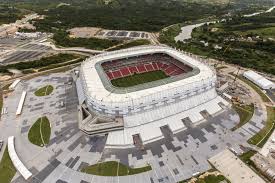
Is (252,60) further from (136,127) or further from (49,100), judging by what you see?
(49,100)

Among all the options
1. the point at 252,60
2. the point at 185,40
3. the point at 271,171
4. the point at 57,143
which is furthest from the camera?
the point at 185,40

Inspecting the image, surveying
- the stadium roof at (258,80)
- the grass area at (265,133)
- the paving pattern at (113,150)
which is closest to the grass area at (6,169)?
the paving pattern at (113,150)

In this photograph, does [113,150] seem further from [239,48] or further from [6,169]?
[239,48]

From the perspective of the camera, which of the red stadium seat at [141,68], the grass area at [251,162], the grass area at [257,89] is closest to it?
the grass area at [251,162]

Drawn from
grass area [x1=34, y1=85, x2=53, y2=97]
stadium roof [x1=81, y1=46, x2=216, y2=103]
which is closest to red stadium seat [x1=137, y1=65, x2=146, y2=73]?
stadium roof [x1=81, y1=46, x2=216, y2=103]

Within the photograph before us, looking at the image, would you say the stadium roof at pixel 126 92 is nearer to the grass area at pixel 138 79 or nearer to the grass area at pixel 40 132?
the grass area at pixel 138 79

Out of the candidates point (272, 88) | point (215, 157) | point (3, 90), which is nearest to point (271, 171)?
point (215, 157)

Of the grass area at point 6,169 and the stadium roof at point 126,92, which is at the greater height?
the stadium roof at point 126,92
